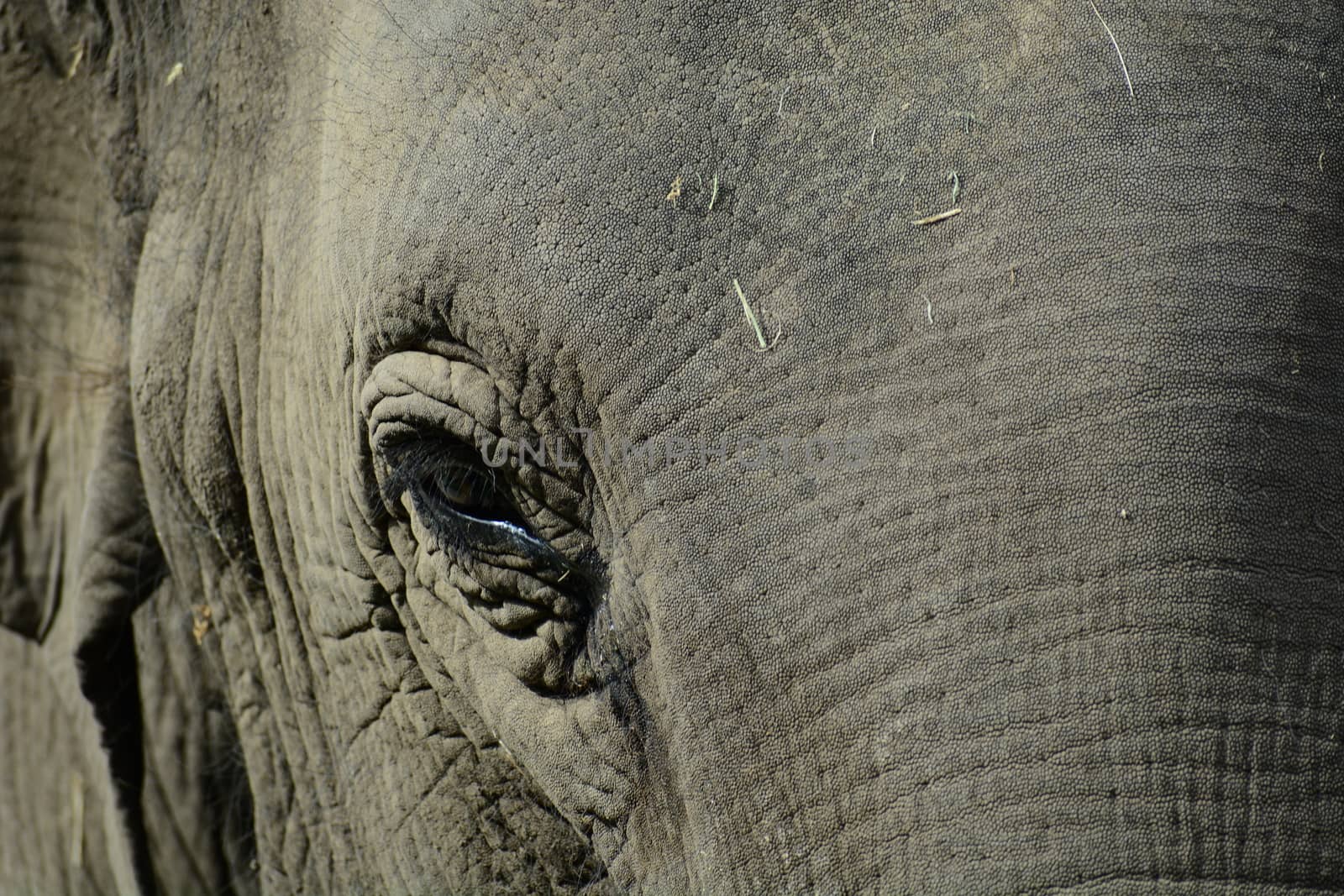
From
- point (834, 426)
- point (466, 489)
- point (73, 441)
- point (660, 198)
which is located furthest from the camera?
point (73, 441)

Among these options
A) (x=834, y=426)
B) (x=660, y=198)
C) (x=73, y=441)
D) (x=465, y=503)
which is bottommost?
(x=834, y=426)

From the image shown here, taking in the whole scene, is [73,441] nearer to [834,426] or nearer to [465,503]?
[465,503]

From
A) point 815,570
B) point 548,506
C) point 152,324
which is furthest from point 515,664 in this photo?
point 152,324

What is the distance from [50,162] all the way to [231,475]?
77 centimetres

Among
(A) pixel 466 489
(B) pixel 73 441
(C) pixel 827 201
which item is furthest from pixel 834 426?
(B) pixel 73 441

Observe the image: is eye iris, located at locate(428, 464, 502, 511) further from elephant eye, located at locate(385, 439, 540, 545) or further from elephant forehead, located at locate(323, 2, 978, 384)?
elephant forehead, located at locate(323, 2, 978, 384)

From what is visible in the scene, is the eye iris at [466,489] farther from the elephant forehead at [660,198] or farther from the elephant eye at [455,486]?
the elephant forehead at [660,198]

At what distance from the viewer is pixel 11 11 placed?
8.82 ft

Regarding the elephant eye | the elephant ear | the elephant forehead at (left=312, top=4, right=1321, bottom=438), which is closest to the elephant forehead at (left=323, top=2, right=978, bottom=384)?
the elephant forehead at (left=312, top=4, right=1321, bottom=438)

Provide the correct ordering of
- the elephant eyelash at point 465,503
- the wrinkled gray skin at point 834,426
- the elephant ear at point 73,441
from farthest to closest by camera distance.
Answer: the elephant ear at point 73,441, the elephant eyelash at point 465,503, the wrinkled gray skin at point 834,426

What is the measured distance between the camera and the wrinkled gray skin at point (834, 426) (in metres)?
1.48

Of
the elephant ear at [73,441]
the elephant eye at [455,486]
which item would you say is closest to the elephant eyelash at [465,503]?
the elephant eye at [455,486]

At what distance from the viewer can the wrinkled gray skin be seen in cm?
148

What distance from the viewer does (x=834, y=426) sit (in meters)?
1.62
